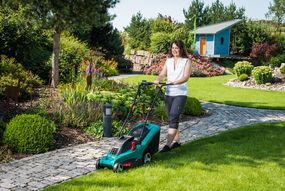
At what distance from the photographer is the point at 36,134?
686cm

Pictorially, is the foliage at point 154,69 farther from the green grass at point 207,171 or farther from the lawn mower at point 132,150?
the lawn mower at point 132,150

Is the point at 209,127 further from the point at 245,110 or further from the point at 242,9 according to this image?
the point at 242,9

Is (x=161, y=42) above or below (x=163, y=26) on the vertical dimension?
below

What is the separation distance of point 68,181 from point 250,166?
110 inches

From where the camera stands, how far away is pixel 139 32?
125 ft

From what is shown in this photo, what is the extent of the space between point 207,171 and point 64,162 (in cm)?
224

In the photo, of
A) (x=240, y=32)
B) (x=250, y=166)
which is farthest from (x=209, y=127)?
(x=240, y=32)

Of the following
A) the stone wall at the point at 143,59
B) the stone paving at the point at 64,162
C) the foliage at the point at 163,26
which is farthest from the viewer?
the foliage at the point at 163,26

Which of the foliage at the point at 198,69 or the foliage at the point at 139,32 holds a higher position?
the foliage at the point at 139,32

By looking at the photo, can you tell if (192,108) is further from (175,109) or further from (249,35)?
(249,35)

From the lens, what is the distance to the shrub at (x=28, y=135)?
6789 millimetres

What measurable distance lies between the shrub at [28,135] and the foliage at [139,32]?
30.8 metres

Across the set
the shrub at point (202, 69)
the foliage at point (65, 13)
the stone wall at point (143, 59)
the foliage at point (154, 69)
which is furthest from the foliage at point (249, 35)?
the foliage at point (65, 13)

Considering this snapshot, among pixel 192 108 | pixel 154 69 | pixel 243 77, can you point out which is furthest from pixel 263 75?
pixel 192 108
